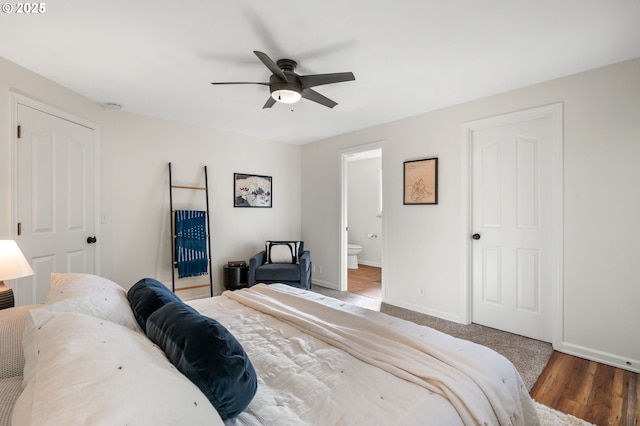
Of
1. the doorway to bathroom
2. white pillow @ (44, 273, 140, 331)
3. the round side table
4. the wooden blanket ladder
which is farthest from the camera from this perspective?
the doorway to bathroom

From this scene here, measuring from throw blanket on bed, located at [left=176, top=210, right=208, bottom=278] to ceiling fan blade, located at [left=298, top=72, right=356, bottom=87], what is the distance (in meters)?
2.46

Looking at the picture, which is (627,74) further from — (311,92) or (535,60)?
(311,92)

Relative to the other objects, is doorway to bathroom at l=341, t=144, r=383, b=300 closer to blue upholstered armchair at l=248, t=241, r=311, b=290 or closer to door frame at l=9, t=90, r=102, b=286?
blue upholstered armchair at l=248, t=241, r=311, b=290

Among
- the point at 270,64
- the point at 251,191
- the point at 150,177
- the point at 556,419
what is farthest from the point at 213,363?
the point at 251,191

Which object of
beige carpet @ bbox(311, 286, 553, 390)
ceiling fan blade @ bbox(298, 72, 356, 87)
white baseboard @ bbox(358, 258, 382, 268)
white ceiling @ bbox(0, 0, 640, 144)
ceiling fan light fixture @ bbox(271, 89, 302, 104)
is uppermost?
white ceiling @ bbox(0, 0, 640, 144)

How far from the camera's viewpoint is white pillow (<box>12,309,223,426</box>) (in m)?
0.57

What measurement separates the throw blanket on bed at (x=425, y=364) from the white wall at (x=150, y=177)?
8.86 ft

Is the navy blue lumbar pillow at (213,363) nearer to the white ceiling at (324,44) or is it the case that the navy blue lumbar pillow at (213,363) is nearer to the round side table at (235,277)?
the white ceiling at (324,44)

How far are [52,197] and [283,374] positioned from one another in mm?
2937

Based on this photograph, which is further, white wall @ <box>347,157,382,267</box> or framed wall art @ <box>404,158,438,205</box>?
white wall @ <box>347,157,382,267</box>

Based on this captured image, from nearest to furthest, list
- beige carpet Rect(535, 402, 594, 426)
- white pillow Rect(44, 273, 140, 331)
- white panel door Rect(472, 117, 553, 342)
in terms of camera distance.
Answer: white pillow Rect(44, 273, 140, 331), beige carpet Rect(535, 402, 594, 426), white panel door Rect(472, 117, 553, 342)

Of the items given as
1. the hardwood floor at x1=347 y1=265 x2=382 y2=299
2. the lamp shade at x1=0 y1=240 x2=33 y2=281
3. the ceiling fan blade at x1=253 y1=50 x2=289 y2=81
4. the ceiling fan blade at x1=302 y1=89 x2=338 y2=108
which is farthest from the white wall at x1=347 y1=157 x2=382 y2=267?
the lamp shade at x1=0 y1=240 x2=33 y2=281

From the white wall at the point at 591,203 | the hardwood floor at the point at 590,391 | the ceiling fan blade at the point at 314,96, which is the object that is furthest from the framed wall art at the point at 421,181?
Result: the hardwood floor at the point at 590,391

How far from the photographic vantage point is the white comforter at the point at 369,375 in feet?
3.20
